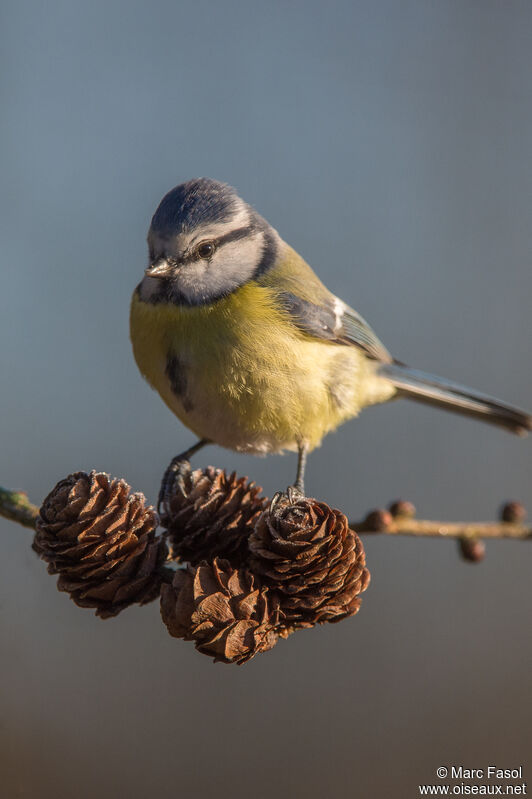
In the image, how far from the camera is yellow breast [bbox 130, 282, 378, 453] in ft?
4.44

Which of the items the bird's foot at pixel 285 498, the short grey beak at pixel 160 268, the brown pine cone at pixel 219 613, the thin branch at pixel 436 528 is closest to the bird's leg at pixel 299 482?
the bird's foot at pixel 285 498

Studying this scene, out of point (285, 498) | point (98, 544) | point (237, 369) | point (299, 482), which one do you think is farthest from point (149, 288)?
point (98, 544)

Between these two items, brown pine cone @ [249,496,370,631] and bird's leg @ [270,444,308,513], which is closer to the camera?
brown pine cone @ [249,496,370,631]

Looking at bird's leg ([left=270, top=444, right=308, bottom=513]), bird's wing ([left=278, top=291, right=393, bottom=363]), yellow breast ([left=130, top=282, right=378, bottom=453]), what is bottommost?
bird's leg ([left=270, top=444, right=308, bottom=513])

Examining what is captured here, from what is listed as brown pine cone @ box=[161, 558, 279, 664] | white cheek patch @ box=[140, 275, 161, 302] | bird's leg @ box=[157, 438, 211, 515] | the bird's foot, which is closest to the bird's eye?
white cheek patch @ box=[140, 275, 161, 302]

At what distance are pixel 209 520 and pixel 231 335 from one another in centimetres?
48

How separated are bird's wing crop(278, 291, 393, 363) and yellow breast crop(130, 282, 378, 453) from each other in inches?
1.4

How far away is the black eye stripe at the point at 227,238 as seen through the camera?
1.38 meters

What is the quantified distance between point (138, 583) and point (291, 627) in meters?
0.20

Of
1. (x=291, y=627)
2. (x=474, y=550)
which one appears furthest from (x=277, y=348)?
(x=291, y=627)

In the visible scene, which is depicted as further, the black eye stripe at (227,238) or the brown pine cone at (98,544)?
the black eye stripe at (227,238)

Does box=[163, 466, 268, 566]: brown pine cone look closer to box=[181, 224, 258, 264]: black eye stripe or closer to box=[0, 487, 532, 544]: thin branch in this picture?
box=[0, 487, 532, 544]: thin branch

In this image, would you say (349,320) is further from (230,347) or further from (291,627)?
(291,627)

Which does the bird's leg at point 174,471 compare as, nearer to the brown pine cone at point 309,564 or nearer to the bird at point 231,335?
the bird at point 231,335
